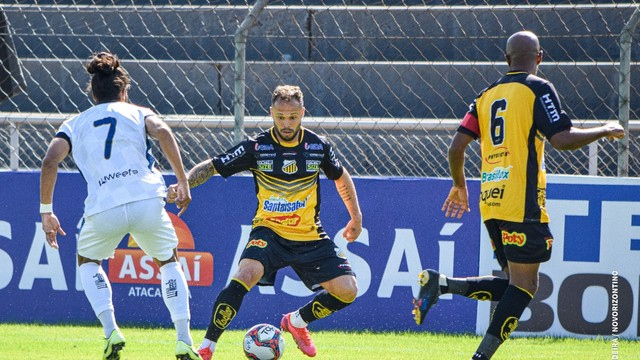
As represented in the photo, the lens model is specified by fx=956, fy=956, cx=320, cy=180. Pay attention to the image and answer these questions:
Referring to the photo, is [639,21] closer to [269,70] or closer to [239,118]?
[239,118]

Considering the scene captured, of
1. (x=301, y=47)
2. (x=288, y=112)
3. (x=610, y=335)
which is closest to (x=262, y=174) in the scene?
(x=288, y=112)

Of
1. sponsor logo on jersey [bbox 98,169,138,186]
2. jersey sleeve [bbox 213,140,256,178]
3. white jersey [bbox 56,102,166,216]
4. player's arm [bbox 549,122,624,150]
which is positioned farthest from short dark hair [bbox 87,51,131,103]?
player's arm [bbox 549,122,624,150]

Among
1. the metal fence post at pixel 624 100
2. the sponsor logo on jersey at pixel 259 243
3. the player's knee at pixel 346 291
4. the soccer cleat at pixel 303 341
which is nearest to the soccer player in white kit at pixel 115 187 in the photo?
the sponsor logo on jersey at pixel 259 243

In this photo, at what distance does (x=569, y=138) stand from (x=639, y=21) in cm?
286

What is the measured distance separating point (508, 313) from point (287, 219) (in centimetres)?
168

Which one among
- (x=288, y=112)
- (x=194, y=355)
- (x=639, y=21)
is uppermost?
(x=639, y=21)

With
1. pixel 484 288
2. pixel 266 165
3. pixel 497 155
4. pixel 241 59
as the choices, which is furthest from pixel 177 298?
pixel 241 59

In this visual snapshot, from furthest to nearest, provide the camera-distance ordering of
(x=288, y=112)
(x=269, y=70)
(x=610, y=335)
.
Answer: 1. (x=269, y=70)
2. (x=610, y=335)
3. (x=288, y=112)

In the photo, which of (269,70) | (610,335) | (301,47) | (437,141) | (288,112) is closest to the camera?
(288,112)

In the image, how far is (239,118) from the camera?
821 cm

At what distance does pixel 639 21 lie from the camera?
7855mm

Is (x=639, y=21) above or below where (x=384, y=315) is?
above

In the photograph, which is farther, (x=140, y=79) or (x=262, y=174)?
(x=140, y=79)

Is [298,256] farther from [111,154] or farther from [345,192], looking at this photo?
[111,154]
